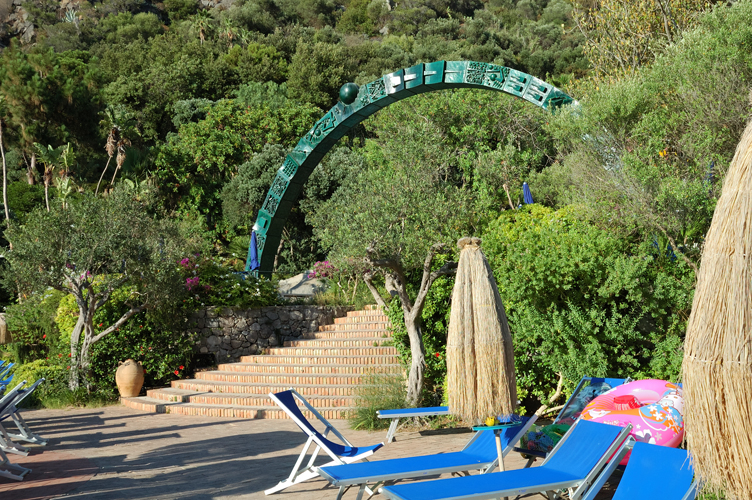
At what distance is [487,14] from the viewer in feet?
177

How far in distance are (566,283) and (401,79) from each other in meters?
7.78

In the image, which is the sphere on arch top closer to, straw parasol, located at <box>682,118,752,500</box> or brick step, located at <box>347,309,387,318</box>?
brick step, located at <box>347,309,387,318</box>

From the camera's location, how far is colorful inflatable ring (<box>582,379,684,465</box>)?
555 cm

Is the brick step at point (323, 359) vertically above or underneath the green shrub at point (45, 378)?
above

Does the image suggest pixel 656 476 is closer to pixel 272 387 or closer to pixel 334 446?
pixel 334 446

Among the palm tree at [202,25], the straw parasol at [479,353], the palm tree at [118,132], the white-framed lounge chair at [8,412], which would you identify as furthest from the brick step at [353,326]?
the palm tree at [202,25]

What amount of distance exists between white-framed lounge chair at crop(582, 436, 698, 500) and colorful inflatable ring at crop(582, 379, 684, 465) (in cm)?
106

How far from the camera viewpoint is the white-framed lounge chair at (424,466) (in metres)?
4.63

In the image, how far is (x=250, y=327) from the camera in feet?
45.8

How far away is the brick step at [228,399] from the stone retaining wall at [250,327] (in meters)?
1.74

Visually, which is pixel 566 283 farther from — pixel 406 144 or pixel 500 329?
pixel 406 144

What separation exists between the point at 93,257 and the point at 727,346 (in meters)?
10.8

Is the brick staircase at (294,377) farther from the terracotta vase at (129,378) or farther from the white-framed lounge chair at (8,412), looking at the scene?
the white-framed lounge chair at (8,412)

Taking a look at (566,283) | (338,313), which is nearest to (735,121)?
(566,283)
